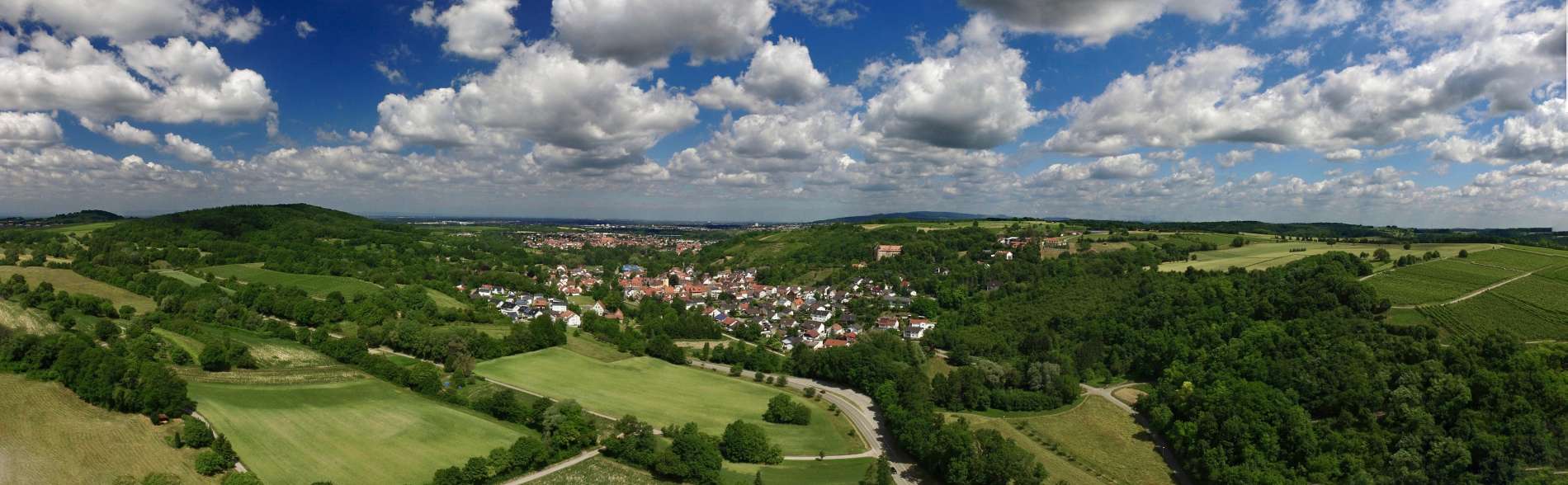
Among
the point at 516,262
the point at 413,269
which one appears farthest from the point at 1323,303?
the point at 516,262

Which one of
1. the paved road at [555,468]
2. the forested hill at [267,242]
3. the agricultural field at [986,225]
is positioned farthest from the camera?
the agricultural field at [986,225]

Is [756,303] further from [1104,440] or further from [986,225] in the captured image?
[986,225]

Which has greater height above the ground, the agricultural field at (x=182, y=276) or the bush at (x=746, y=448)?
the agricultural field at (x=182, y=276)

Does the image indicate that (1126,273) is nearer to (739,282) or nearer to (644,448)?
(739,282)

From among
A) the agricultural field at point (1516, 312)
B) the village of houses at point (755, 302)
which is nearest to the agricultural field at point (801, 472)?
the village of houses at point (755, 302)

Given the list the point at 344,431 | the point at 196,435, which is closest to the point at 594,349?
the point at 344,431

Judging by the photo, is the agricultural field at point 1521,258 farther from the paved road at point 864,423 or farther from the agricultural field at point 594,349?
the agricultural field at point 594,349
